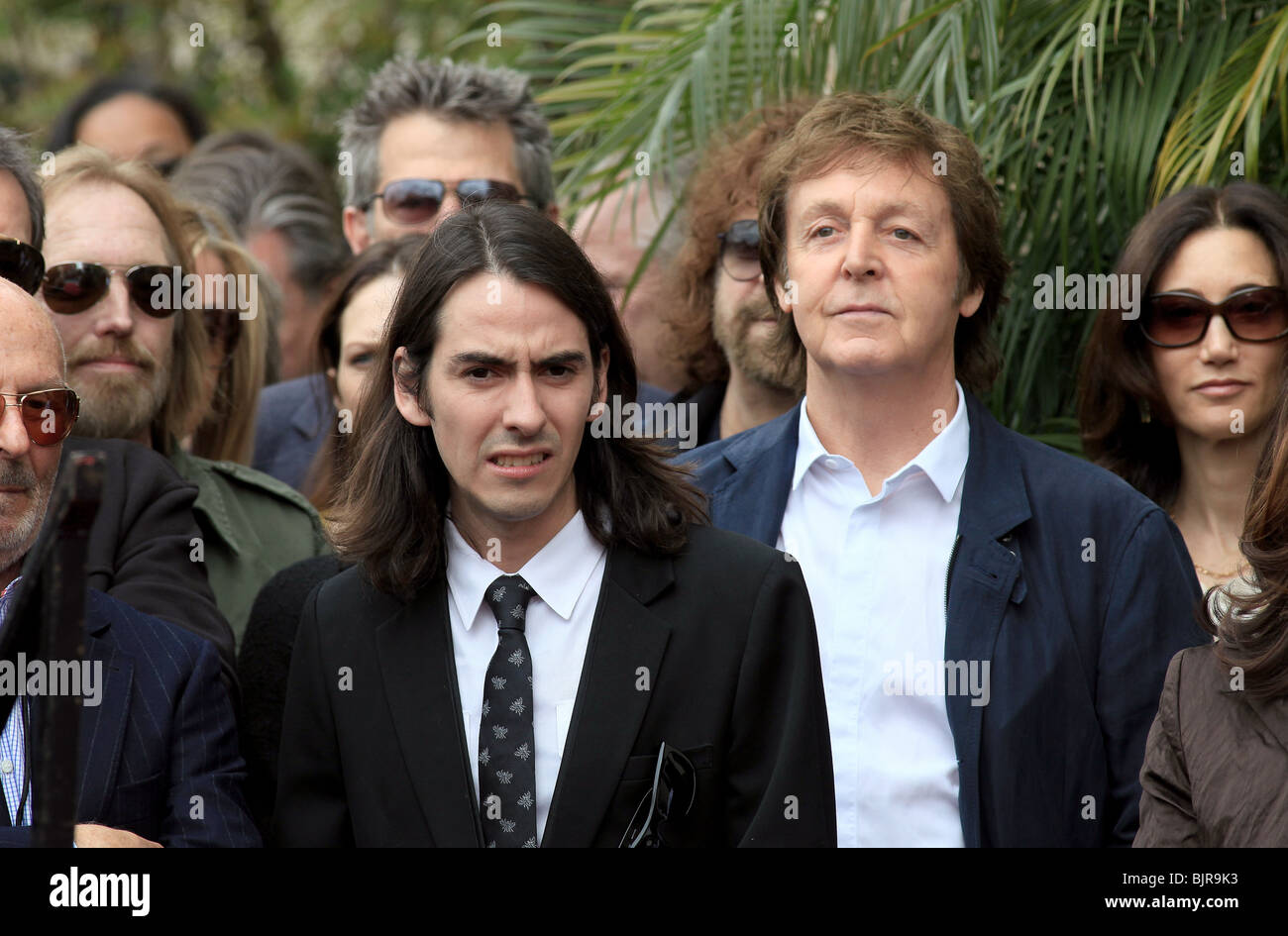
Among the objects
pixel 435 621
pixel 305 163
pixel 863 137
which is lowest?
pixel 435 621

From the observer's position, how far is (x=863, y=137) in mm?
3795

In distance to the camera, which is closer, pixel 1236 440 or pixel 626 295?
pixel 1236 440

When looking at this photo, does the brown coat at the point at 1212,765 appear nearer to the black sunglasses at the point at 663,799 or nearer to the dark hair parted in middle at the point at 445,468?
the black sunglasses at the point at 663,799

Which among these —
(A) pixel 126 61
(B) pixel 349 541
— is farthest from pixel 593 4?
(A) pixel 126 61

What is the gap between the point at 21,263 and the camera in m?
3.80

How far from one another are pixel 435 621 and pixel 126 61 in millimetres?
12216

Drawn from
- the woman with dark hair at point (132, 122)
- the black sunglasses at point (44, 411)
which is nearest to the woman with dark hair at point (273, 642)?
the black sunglasses at point (44, 411)

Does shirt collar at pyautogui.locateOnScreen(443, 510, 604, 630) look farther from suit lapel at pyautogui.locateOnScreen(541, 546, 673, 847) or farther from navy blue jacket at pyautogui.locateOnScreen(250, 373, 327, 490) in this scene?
navy blue jacket at pyautogui.locateOnScreen(250, 373, 327, 490)

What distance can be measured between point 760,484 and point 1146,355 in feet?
3.74

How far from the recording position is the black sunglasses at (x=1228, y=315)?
4105 millimetres

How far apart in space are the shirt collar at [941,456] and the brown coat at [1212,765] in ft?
2.57

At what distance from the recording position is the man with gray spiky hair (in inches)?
211
